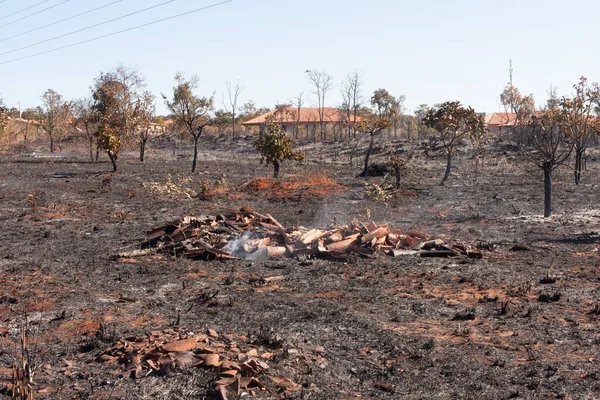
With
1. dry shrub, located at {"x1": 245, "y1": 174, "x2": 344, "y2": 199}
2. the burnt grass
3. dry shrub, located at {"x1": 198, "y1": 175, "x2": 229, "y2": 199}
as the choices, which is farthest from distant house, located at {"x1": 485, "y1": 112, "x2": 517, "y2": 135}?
the burnt grass

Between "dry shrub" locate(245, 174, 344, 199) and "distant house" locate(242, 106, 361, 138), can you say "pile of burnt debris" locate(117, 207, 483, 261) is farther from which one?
"distant house" locate(242, 106, 361, 138)

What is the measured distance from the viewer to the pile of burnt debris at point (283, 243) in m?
14.5

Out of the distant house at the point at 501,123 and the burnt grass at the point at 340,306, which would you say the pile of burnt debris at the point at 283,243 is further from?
the distant house at the point at 501,123

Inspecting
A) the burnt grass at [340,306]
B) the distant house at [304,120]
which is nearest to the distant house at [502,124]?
the distant house at [304,120]

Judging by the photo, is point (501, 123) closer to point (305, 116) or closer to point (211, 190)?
point (305, 116)

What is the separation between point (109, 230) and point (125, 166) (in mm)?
26679

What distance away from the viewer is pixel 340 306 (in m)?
10.4

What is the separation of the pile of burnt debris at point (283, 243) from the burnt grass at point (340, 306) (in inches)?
18.3

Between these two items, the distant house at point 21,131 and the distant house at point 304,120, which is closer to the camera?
the distant house at point 21,131

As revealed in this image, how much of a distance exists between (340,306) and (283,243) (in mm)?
5017

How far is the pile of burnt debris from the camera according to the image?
14484mm

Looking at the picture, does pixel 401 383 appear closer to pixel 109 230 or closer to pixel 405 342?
pixel 405 342

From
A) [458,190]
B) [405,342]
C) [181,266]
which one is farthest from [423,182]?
[405,342]

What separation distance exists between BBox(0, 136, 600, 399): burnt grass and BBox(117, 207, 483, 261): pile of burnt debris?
0.47 metres
